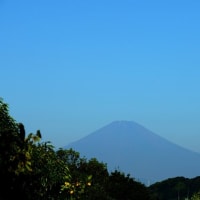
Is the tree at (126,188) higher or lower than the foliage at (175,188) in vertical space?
lower

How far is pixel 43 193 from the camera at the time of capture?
2503 centimetres

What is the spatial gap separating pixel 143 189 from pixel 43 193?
66.3m

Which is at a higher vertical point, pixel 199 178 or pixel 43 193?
pixel 199 178

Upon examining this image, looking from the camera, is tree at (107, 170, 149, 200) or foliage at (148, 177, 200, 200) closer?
tree at (107, 170, 149, 200)

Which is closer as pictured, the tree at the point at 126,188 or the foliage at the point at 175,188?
the tree at the point at 126,188

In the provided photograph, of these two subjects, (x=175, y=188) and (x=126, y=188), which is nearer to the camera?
(x=126, y=188)

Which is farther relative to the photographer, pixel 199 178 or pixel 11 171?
pixel 199 178

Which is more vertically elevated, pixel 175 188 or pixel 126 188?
pixel 175 188

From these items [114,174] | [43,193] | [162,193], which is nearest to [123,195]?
[114,174]

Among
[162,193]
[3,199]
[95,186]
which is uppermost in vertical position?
[162,193]

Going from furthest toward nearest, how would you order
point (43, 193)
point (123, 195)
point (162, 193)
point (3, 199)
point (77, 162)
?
point (162, 193)
point (123, 195)
point (77, 162)
point (43, 193)
point (3, 199)

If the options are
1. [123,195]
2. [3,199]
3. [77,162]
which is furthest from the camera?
[123,195]

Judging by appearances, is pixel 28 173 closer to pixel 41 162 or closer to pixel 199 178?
pixel 41 162

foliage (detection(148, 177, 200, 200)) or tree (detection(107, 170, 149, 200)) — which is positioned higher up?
foliage (detection(148, 177, 200, 200))
